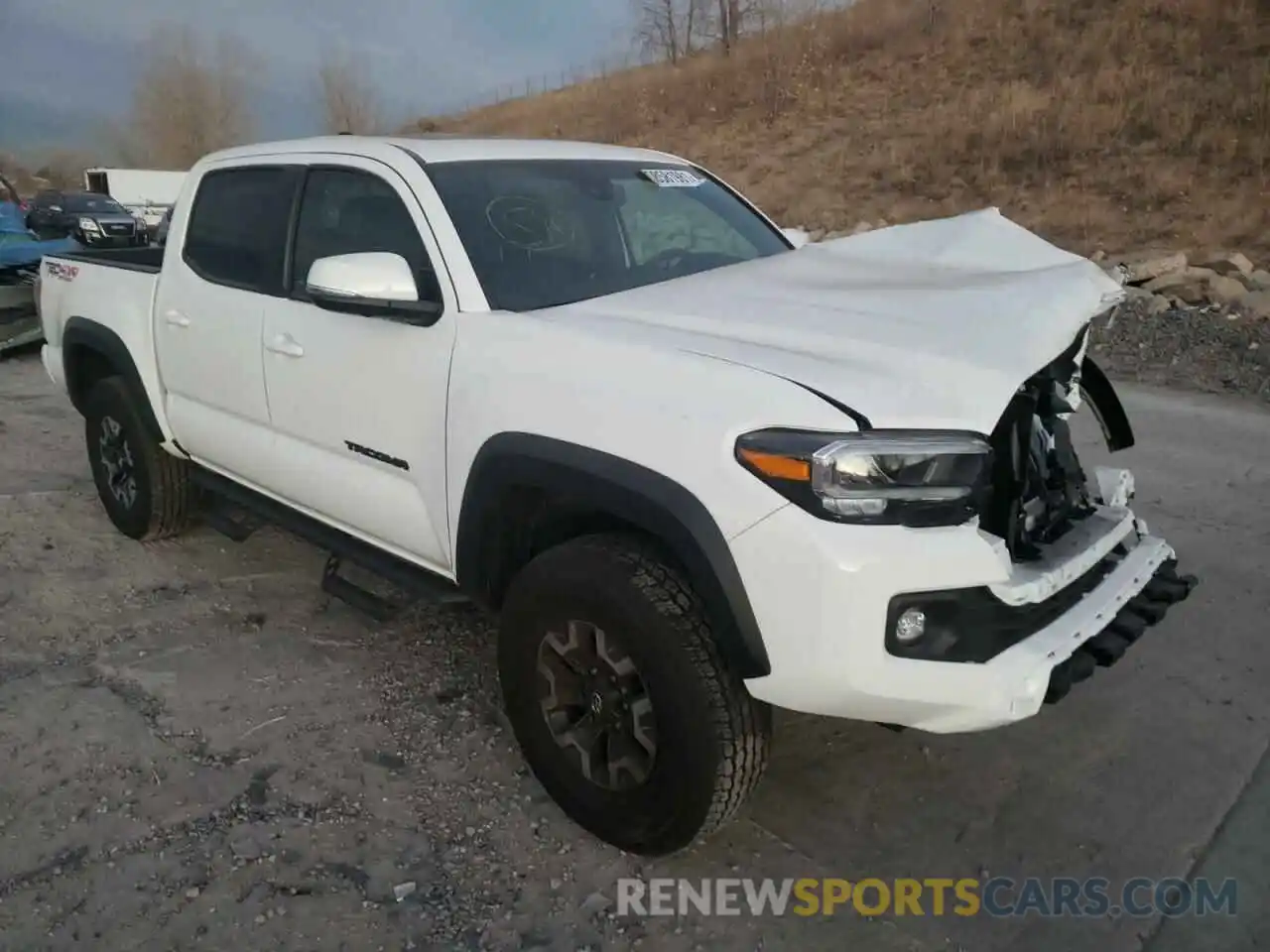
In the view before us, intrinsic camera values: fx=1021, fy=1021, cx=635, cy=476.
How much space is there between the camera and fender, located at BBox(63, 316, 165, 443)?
4574 mm

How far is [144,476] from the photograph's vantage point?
478 cm

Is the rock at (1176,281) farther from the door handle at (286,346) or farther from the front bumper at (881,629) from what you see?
the door handle at (286,346)

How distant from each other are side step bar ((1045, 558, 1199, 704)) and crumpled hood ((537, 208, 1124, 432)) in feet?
2.04

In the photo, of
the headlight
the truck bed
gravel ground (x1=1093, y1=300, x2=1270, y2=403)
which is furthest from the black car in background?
the headlight

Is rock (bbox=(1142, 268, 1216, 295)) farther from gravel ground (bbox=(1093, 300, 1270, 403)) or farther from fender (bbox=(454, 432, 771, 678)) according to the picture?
fender (bbox=(454, 432, 771, 678))

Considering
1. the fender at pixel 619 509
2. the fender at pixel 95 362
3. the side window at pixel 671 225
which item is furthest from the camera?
the fender at pixel 95 362

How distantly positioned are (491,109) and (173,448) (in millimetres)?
41834

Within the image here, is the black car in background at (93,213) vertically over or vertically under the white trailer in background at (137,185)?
under

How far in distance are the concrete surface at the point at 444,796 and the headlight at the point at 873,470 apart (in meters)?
1.07

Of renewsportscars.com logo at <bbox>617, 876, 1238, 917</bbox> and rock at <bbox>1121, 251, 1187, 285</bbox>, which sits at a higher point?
rock at <bbox>1121, 251, 1187, 285</bbox>

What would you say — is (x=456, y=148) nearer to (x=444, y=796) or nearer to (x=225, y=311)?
(x=225, y=311)

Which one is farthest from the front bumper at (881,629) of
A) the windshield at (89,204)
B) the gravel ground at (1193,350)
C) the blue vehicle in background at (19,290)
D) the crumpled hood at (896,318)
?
the windshield at (89,204)

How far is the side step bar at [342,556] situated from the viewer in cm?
323

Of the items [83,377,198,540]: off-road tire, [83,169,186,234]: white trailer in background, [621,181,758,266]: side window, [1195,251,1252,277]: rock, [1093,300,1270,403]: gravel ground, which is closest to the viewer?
[621,181,758,266]: side window
